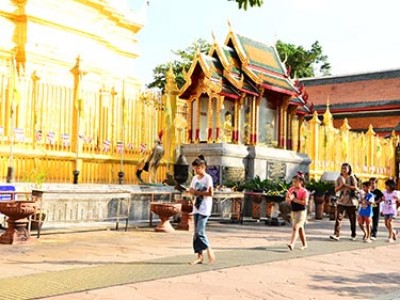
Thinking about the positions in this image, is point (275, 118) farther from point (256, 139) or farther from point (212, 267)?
point (212, 267)

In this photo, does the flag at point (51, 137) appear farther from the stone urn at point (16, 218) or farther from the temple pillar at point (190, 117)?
the temple pillar at point (190, 117)

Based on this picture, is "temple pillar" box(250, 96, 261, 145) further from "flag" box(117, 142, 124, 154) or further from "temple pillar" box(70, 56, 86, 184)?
"temple pillar" box(70, 56, 86, 184)

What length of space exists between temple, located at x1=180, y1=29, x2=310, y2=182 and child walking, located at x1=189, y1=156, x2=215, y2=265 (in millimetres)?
8394

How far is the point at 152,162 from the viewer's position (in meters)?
15.6

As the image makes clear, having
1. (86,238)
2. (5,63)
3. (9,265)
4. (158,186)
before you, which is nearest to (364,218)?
(158,186)

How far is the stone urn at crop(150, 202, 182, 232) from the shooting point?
1302cm

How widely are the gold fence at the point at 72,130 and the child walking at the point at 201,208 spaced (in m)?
4.83

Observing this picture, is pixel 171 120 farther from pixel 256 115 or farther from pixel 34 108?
pixel 34 108

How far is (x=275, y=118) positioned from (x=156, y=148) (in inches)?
241

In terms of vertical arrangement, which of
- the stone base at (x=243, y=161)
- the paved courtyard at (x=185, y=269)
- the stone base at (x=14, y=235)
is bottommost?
the paved courtyard at (x=185, y=269)

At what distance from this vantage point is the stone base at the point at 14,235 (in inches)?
410

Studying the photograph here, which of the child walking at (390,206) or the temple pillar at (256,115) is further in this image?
the temple pillar at (256,115)

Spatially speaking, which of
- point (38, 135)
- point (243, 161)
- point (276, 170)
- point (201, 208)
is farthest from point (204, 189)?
point (276, 170)

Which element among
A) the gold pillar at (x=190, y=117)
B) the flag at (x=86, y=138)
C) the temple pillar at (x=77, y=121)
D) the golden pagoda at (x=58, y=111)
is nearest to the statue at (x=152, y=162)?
the golden pagoda at (x=58, y=111)
